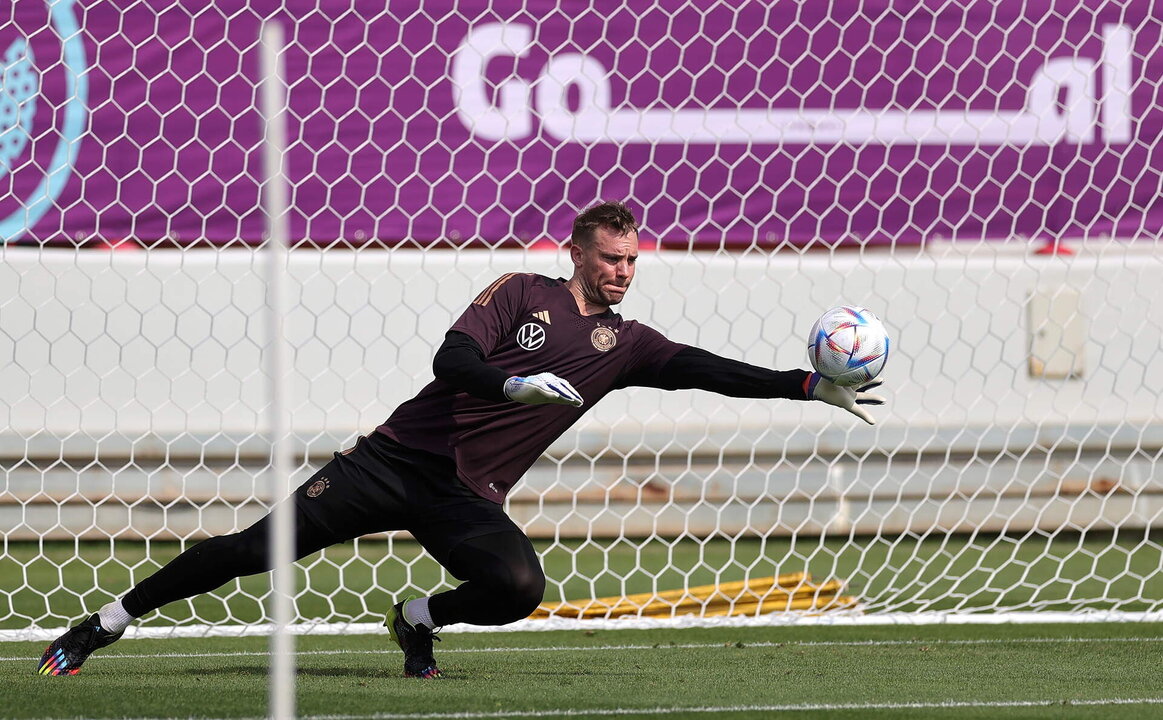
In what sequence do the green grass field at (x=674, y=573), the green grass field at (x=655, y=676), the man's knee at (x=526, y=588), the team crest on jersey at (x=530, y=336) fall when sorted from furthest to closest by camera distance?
the green grass field at (x=674, y=573), the team crest on jersey at (x=530, y=336), the man's knee at (x=526, y=588), the green grass field at (x=655, y=676)

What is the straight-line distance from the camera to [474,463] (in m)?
4.89

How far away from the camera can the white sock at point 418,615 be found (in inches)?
194

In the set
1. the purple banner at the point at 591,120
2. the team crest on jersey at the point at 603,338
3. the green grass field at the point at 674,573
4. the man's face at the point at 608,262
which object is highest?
the purple banner at the point at 591,120

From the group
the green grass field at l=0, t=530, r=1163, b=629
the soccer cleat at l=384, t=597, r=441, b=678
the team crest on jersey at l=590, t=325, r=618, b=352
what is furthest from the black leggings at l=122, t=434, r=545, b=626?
A: the green grass field at l=0, t=530, r=1163, b=629

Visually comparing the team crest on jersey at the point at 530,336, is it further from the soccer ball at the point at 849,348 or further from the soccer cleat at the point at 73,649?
the soccer cleat at the point at 73,649

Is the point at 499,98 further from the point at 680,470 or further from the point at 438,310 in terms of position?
the point at 680,470

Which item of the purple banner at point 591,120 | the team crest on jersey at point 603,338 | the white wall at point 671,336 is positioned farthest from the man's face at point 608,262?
the white wall at point 671,336

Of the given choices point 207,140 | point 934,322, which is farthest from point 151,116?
point 934,322

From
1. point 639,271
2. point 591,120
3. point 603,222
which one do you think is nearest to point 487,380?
point 603,222

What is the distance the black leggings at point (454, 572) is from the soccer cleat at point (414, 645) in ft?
0.27

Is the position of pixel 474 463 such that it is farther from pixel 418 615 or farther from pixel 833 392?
pixel 833 392

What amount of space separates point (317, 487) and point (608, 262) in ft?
3.95

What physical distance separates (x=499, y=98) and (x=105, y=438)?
2.84 meters

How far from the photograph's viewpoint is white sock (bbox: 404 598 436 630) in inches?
194
